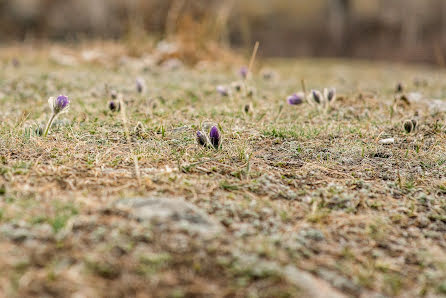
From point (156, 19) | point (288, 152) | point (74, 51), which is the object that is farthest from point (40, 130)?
point (156, 19)

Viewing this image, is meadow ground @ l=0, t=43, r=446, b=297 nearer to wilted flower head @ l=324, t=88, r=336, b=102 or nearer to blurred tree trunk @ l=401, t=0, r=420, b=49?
wilted flower head @ l=324, t=88, r=336, b=102

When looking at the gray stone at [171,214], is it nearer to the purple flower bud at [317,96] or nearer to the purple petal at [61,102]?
the purple petal at [61,102]

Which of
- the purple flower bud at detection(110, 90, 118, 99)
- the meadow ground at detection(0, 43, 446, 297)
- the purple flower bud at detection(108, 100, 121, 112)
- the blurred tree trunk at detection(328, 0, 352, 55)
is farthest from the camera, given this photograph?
the blurred tree trunk at detection(328, 0, 352, 55)

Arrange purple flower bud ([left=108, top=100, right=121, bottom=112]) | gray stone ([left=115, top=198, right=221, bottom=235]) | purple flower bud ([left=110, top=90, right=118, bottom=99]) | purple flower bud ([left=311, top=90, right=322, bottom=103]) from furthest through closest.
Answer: purple flower bud ([left=110, top=90, right=118, bottom=99])
purple flower bud ([left=311, top=90, right=322, bottom=103])
purple flower bud ([left=108, top=100, right=121, bottom=112])
gray stone ([left=115, top=198, right=221, bottom=235])

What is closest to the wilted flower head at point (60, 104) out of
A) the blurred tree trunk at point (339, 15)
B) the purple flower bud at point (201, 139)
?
the purple flower bud at point (201, 139)

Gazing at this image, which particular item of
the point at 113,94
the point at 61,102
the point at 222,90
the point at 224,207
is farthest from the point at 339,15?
the point at 224,207

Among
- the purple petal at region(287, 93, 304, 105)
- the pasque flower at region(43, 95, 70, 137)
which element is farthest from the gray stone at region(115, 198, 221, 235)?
the purple petal at region(287, 93, 304, 105)

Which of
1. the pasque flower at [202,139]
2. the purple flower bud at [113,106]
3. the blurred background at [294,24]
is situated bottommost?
the pasque flower at [202,139]

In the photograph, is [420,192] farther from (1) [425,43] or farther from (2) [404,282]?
(1) [425,43]

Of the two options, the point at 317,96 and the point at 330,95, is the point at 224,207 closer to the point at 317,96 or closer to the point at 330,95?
the point at 317,96
